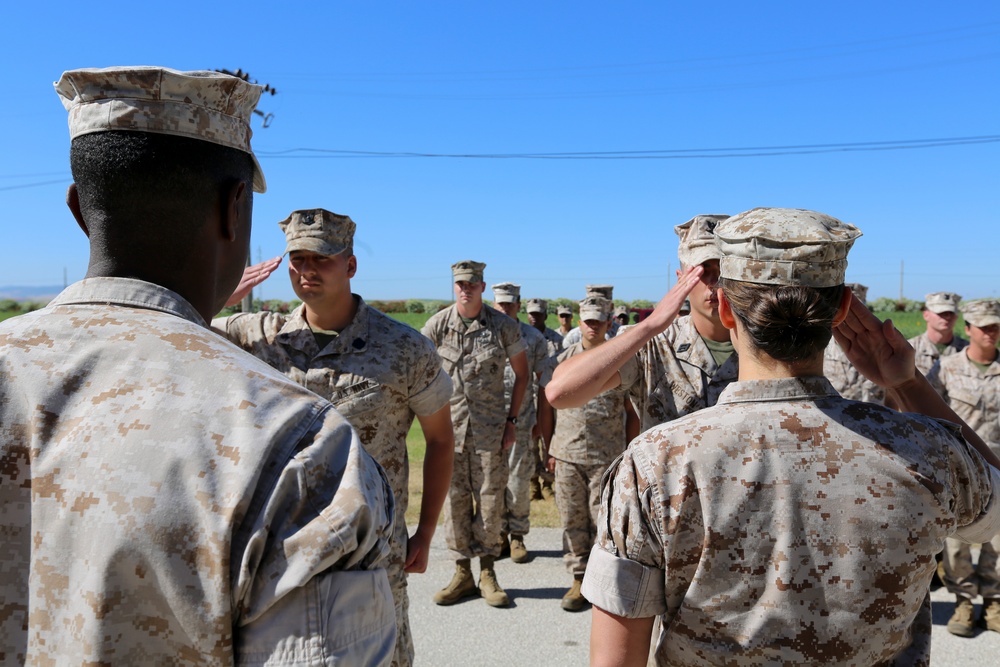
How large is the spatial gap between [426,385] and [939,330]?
676 cm

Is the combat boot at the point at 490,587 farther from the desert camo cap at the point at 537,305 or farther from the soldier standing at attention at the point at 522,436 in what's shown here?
the desert camo cap at the point at 537,305

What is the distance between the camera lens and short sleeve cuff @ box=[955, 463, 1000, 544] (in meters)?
1.83

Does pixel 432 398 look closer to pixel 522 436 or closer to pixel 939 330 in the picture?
pixel 522 436

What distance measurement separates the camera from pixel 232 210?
1.34 meters

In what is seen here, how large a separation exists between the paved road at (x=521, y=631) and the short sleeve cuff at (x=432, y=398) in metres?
2.06

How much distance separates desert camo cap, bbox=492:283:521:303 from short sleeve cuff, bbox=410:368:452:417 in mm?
6050

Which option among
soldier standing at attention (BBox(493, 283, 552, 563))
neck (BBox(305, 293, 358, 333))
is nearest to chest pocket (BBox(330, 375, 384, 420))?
neck (BBox(305, 293, 358, 333))

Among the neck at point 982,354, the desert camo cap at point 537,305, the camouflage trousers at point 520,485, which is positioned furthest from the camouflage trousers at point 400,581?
the desert camo cap at point 537,305

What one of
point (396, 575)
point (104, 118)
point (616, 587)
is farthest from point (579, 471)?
point (104, 118)

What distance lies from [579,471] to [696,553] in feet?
15.0

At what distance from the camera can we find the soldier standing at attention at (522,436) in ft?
23.0

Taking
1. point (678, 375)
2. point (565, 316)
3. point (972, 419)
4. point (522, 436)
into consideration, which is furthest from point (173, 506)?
point (565, 316)

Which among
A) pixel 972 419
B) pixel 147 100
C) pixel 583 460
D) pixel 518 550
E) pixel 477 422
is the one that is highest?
pixel 147 100

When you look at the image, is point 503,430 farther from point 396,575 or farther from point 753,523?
point 753,523
